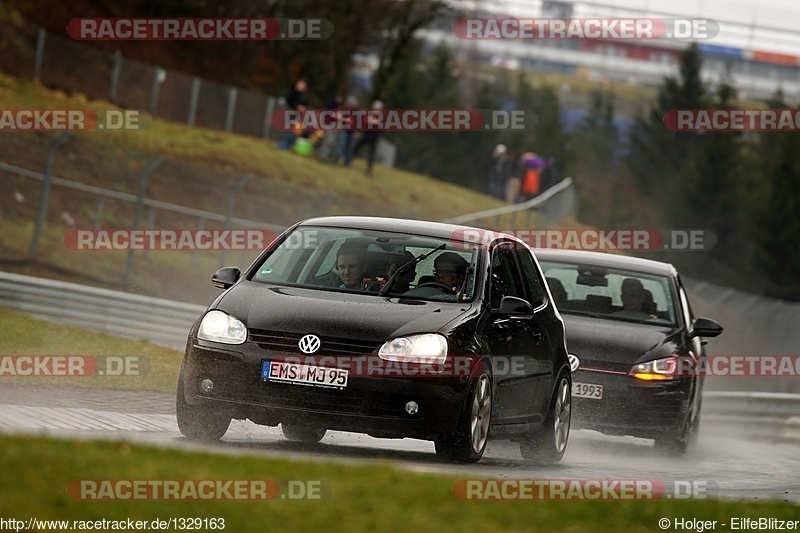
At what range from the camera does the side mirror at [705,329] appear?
14633 millimetres

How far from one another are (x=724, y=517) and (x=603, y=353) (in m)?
6.57

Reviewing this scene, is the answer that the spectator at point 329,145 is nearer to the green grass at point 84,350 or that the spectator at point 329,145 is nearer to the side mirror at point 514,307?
the green grass at point 84,350

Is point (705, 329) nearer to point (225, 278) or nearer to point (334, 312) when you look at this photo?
point (225, 278)

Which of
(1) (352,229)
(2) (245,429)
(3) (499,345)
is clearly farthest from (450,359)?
(2) (245,429)

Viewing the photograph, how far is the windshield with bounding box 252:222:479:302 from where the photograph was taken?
36.3 ft

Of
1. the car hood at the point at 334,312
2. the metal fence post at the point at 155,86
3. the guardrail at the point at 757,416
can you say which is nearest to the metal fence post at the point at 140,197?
the guardrail at the point at 757,416

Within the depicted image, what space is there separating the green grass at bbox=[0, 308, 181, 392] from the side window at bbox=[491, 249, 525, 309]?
14.6 ft

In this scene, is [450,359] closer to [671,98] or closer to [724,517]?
[724,517]

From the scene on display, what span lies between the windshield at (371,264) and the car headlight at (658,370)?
3224mm

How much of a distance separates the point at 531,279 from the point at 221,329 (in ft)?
9.51

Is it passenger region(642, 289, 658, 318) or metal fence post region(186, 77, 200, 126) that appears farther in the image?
metal fence post region(186, 77, 200, 126)

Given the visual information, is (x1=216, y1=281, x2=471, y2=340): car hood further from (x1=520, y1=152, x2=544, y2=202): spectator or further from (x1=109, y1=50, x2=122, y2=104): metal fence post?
(x1=520, y1=152, x2=544, y2=202): spectator

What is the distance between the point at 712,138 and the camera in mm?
86875

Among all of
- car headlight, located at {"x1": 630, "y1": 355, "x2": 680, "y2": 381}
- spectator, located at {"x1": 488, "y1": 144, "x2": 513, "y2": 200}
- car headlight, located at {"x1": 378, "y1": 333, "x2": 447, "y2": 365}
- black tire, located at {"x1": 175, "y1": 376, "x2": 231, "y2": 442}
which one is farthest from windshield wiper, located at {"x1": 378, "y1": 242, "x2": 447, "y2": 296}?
spectator, located at {"x1": 488, "y1": 144, "x2": 513, "y2": 200}
